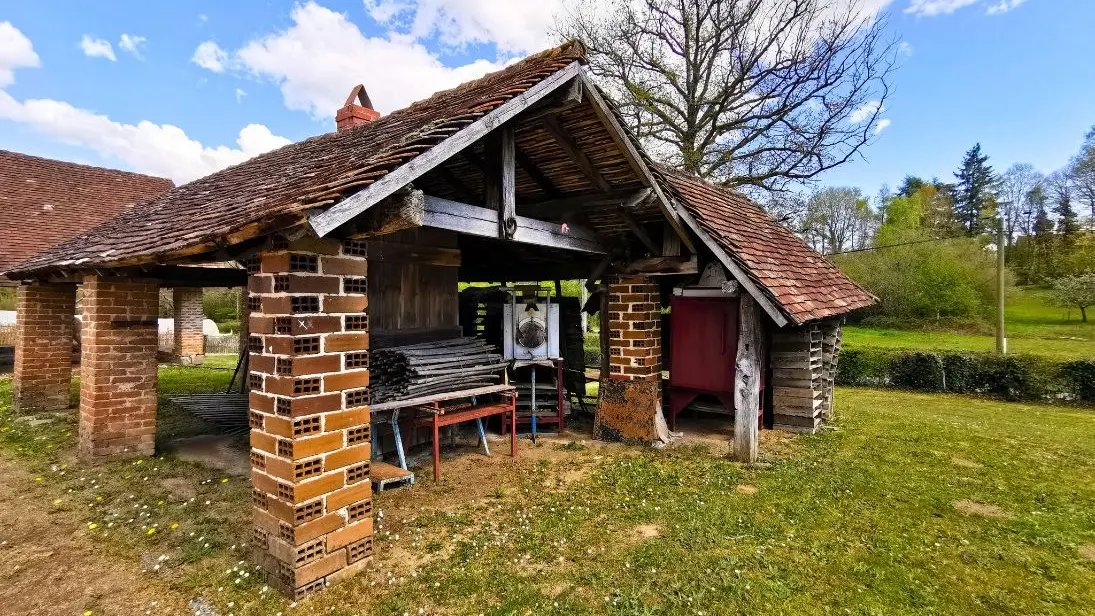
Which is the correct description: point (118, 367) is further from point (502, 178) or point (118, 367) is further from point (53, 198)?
point (53, 198)

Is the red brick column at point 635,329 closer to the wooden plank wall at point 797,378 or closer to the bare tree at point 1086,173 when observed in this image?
the wooden plank wall at point 797,378

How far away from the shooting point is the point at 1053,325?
90.4ft

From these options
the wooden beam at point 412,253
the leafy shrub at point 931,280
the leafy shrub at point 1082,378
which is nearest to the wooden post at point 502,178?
the wooden beam at point 412,253

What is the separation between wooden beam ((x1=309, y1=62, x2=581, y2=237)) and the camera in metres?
3.25

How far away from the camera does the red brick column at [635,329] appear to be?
7.24 m

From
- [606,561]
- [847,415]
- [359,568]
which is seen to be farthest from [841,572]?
[847,415]

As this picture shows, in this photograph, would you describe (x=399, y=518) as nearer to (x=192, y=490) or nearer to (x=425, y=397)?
(x=425, y=397)

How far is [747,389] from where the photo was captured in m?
6.50

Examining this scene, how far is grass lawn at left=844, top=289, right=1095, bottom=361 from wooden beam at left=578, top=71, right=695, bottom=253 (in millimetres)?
15043

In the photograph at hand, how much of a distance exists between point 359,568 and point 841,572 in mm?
3582

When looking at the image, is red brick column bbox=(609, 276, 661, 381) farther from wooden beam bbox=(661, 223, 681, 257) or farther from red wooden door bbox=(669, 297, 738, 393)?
red wooden door bbox=(669, 297, 738, 393)

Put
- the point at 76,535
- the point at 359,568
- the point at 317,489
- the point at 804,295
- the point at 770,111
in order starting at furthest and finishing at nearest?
the point at 770,111 → the point at 804,295 → the point at 76,535 → the point at 359,568 → the point at 317,489

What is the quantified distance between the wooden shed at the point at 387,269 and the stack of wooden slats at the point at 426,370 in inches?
6.7

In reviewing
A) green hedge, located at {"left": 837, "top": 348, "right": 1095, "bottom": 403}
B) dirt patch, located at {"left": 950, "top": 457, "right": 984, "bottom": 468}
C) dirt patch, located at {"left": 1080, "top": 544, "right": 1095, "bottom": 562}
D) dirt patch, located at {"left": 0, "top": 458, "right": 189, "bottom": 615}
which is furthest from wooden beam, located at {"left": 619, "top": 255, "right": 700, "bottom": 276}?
green hedge, located at {"left": 837, "top": 348, "right": 1095, "bottom": 403}
